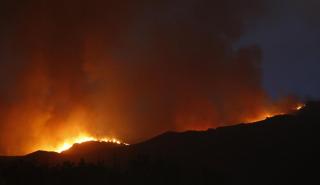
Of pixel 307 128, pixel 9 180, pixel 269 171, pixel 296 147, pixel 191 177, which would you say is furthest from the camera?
pixel 307 128

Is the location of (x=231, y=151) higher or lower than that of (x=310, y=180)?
higher

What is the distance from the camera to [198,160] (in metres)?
74.4

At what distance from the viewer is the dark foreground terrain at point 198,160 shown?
6231cm

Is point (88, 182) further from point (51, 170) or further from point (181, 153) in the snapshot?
point (181, 153)

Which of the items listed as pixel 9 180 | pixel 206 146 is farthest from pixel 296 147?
pixel 9 180

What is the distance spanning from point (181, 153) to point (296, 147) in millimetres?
19333

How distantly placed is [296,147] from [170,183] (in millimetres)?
26050

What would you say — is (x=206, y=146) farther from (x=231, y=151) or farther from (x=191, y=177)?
(x=191, y=177)

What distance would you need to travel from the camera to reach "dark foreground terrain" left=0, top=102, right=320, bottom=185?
62312 mm

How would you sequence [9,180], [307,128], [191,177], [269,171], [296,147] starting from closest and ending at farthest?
[9,180] < [191,177] < [269,171] < [296,147] < [307,128]

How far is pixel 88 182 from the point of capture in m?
60.5

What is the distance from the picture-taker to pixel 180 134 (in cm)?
8812

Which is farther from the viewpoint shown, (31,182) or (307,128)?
(307,128)

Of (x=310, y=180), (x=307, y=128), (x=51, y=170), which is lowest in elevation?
(x=310, y=180)
